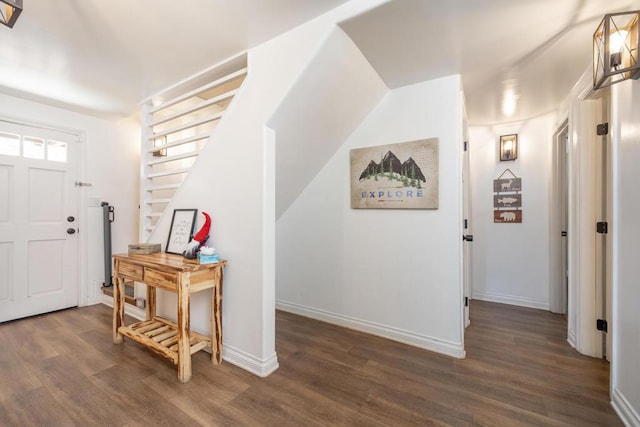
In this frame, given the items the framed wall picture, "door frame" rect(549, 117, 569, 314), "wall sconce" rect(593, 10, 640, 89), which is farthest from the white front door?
"door frame" rect(549, 117, 569, 314)

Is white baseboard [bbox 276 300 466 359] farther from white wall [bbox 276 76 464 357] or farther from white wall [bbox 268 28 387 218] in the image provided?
white wall [bbox 268 28 387 218]

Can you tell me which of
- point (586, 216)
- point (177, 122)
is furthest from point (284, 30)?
point (586, 216)

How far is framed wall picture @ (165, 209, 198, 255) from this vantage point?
234 centimetres

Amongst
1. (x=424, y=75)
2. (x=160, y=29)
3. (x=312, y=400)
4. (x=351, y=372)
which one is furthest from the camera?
(x=424, y=75)

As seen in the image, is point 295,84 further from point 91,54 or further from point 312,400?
point 312,400

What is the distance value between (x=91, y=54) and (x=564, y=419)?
153 inches

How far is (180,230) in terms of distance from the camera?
241 centimetres

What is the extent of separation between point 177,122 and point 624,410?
14.8 feet

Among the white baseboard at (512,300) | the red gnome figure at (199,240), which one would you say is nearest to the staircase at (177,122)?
the red gnome figure at (199,240)

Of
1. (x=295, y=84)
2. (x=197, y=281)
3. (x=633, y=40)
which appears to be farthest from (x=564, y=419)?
(x=295, y=84)

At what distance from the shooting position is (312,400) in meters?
1.63

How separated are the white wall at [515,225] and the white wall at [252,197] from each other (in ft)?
9.39

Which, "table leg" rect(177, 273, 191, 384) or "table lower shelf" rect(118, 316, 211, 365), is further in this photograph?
"table lower shelf" rect(118, 316, 211, 365)

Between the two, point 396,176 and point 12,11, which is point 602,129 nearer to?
point 396,176
